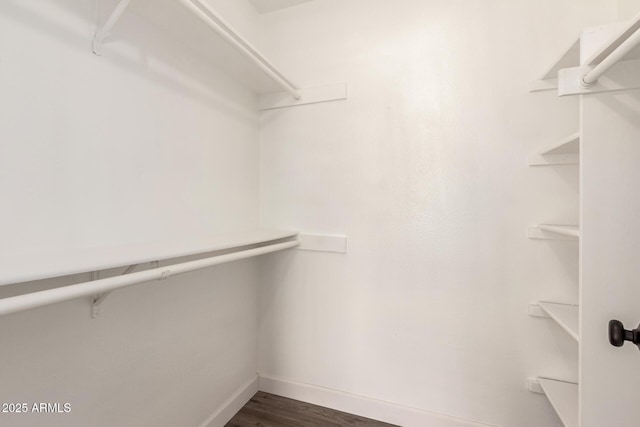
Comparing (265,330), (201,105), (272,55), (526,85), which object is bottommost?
(265,330)

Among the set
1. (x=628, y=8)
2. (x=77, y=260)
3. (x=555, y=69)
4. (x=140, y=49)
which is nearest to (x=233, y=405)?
(x=77, y=260)

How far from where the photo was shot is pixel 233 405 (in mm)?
1625

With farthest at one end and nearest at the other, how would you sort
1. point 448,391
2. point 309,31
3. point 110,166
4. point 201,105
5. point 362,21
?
point 309,31 → point 362,21 → point 448,391 → point 201,105 → point 110,166

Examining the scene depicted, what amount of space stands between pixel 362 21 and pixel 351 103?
1.64 ft

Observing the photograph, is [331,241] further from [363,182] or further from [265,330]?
[265,330]

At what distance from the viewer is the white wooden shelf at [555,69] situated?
1142 millimetres

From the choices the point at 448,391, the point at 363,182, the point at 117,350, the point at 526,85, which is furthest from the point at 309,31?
the point at 448,391

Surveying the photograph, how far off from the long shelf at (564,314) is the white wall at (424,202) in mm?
48

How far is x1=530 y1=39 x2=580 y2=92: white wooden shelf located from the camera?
3.75 feet

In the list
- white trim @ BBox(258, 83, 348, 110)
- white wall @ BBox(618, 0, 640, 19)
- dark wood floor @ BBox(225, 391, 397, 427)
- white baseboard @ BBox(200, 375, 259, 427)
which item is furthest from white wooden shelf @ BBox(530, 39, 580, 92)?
white baseboard @ BBox(200, 375, 259, 427)

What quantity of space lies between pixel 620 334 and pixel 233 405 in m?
1.82

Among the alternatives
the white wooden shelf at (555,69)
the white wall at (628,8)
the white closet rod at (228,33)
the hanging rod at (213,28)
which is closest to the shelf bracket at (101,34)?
the hanging rod at (213,28)

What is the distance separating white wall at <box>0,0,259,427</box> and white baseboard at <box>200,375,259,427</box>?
0.04m

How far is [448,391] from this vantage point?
1.50 m
